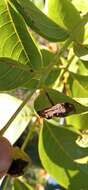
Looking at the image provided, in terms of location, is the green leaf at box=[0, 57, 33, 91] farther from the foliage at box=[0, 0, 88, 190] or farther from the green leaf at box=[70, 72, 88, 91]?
the green leaf at box=[70, 72, 88, 91]

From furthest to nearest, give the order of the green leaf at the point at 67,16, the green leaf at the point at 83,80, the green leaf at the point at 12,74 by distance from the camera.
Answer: the green leaf at the point at 83,80 → the green leaf at the point at 67,16 → the green leaf at the point at 12,74

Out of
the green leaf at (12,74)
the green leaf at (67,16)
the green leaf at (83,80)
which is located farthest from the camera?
the green leaf at (83,80)

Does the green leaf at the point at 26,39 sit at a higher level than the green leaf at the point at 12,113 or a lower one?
higher

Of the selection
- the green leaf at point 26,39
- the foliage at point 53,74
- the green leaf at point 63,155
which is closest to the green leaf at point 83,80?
the foliage at point 53,74

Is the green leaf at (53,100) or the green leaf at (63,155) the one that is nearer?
Result: the green leaf at (53,100)

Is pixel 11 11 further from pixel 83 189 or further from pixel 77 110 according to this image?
pixel 83 189

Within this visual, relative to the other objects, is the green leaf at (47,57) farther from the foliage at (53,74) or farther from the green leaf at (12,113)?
the green leaf at (12,113)

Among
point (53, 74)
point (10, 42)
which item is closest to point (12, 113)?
point (53, 74)
